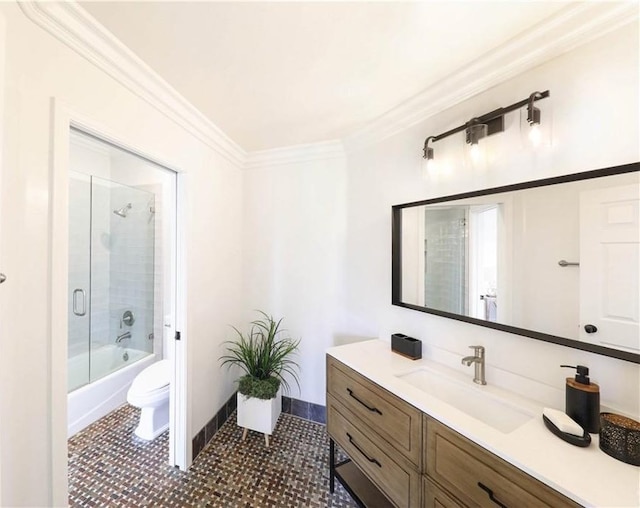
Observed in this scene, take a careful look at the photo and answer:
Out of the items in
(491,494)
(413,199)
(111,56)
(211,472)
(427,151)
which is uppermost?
(111,56)

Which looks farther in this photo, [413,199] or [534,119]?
[413,199]

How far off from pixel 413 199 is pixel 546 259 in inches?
31.5

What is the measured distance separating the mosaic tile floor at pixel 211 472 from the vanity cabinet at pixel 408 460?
0.26m

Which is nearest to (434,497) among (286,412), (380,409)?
(380,409)

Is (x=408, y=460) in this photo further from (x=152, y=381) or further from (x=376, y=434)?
(x=152, y=381)

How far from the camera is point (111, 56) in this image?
3.84ft

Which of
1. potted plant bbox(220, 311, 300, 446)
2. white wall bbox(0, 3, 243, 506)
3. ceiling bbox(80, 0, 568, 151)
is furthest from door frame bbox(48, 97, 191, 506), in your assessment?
potted plant bbox(220, 311, 300, 446)

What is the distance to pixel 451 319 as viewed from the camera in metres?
1.48

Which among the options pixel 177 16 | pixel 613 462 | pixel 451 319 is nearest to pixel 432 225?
pixel 451 319

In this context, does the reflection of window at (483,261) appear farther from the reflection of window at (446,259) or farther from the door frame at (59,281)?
the door frame at (59,281)

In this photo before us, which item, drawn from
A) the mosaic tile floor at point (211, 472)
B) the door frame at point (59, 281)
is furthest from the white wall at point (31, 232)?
the mosaic tile floor at point (211, 472)

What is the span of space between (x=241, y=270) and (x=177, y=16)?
1.88m

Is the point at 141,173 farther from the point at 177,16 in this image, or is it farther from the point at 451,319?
the point at 451,319

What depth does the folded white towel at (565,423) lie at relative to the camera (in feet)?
2.83
